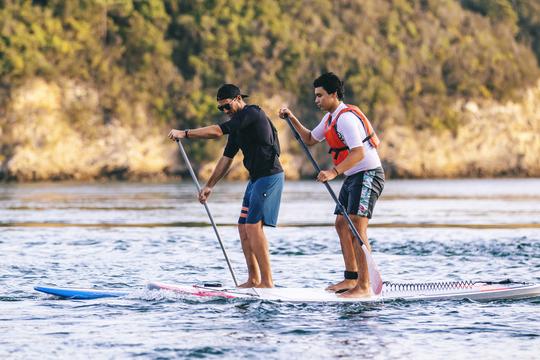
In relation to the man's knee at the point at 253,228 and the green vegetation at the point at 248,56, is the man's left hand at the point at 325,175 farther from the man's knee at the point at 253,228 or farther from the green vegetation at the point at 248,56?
the green vegetation at the point at 248,56

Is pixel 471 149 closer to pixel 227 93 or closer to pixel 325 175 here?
pixel 227 93

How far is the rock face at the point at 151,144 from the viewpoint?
80.9m

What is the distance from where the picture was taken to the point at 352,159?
12.3m

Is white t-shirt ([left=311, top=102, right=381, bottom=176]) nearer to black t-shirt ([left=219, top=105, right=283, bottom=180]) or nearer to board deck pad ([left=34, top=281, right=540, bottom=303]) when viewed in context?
black t-shirt ([left=219, top=105, right=283, bottom=180])

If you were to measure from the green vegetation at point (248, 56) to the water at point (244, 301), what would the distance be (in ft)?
185

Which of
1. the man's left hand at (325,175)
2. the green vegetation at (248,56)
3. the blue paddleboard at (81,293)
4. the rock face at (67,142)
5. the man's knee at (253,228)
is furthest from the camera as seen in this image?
the green vegetation at (248,56)

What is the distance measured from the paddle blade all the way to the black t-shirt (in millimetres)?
1413

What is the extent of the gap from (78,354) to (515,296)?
18.0ft

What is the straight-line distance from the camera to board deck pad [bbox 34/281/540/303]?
508 inches

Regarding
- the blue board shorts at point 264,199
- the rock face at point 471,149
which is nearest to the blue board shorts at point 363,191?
the blue board shorts at point 264,199

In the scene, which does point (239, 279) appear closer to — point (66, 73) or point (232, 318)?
point (232, 318)

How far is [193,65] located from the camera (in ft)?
305

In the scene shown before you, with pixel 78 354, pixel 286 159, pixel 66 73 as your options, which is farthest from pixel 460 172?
pixel 78 354

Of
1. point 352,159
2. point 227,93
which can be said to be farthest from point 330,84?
point 227,93
